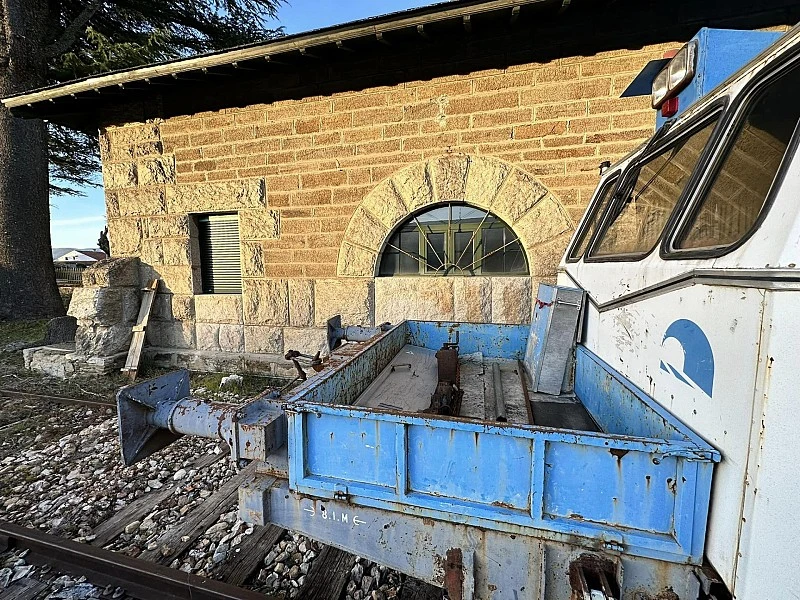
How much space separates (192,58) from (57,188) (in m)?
14.3

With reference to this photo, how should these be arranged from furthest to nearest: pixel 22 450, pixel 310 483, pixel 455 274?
pixel 455 274, pixel 22 450, pixel 310 483

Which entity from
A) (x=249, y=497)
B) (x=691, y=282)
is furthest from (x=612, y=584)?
(x=249, y=497)

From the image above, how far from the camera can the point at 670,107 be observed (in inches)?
90.4

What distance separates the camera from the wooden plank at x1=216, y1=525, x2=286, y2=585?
8.18 ft

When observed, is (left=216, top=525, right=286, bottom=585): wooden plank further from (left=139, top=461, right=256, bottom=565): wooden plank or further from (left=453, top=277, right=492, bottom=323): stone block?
(left=453, top=277, right=492, bottom=323): stone block

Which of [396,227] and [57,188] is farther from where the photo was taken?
[57,188]

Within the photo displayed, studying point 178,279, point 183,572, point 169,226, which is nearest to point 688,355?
point 183,572

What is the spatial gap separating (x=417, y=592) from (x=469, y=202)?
168 inches

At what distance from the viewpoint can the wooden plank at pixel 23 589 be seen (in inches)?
93.7

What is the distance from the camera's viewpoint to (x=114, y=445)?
4133 mm

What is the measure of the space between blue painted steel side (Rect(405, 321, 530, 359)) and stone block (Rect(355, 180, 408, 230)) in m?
2.10

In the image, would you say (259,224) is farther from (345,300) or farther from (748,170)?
(748,170)

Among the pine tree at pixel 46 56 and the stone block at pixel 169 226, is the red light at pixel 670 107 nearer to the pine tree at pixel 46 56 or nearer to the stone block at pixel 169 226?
the stone block at pixel 169 226

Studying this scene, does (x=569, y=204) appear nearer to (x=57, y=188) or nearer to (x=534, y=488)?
(x=534, y=488)
